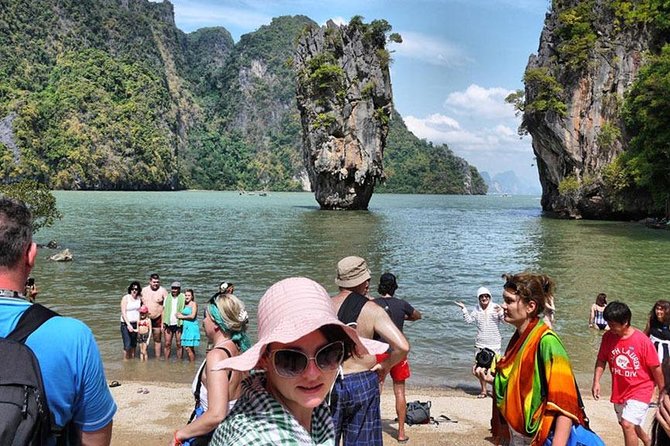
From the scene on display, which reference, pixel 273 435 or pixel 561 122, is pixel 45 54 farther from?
pixel 273 435

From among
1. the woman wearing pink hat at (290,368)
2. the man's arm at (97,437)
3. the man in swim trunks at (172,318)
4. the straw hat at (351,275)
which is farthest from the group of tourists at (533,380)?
the man in swim trunks at (172,318)

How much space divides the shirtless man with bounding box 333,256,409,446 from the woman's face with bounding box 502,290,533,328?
638 mm

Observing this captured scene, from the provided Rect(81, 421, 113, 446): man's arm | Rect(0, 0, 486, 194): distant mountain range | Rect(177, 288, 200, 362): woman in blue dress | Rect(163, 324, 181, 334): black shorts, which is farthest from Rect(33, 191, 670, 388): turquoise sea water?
Rect(0, 0, 486, 194): distant mountain range

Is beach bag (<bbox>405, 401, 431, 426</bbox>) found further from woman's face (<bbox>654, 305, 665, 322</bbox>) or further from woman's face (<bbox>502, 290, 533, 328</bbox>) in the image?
woman's face (<bbox>502, 290, 533, 328</bbox>)

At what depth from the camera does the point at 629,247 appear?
1023 inches

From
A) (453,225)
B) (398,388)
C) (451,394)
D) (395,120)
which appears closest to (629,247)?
(453,225)

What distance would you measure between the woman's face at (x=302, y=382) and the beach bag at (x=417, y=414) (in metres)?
5.07

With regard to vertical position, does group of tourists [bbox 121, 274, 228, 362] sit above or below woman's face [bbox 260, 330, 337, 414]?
below

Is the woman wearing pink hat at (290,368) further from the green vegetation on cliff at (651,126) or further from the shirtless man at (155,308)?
the green vegetation on cliff at (651,126)

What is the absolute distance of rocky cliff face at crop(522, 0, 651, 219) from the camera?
39906 mm

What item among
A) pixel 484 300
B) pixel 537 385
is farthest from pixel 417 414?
pixel 537 385

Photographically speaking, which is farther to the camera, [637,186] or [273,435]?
[637,186]

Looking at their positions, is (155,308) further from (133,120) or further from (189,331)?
(133,120)

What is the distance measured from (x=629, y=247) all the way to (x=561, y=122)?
19.8 meters
